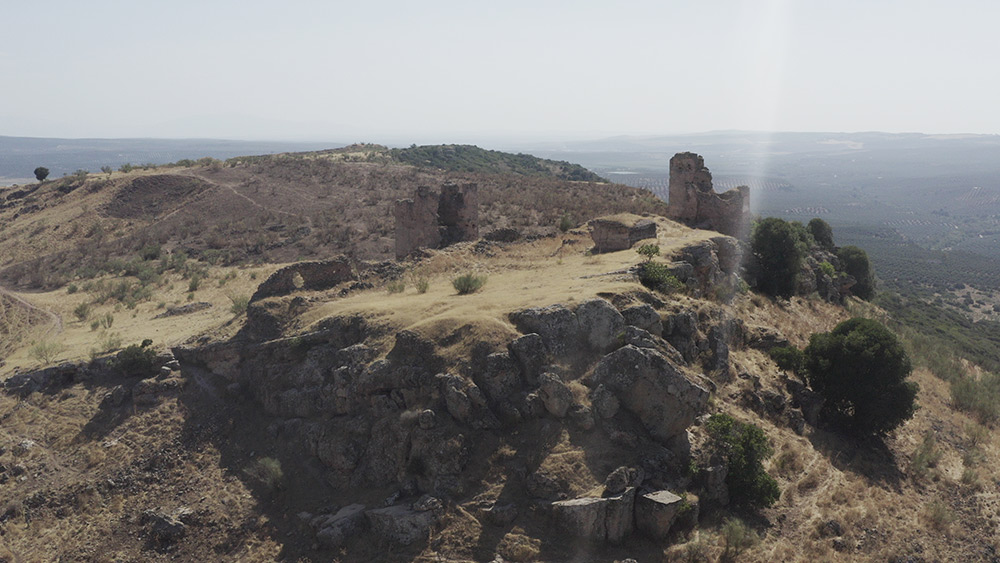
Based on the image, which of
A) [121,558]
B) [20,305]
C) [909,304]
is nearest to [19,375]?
[121,558]

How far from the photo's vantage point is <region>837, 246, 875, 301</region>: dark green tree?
115ft

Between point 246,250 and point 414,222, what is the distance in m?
17.2

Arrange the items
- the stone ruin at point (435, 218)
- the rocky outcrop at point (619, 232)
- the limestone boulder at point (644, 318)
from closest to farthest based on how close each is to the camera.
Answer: the limestone boulder at point (644, 318), the rocky outcrop at point (619, 232), the stone ruin at point (435, 218)

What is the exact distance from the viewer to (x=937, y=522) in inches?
513

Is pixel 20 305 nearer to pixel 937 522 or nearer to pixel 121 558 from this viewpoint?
pixel 121 558

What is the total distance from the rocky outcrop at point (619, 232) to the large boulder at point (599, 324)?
7872 mm

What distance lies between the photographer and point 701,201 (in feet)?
87.5

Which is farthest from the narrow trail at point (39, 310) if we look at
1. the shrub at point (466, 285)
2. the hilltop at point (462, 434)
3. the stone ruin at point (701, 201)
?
the stone ruin at point (701, 201)

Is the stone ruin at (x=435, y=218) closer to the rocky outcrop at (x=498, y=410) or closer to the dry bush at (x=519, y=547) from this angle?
the rocky outcrop at (x=498, y=410)

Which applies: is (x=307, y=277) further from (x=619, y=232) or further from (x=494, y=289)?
(x=619, y=232)

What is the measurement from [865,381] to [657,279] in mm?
5942

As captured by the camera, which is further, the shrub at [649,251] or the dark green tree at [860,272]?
the dark green tree at [860,272]

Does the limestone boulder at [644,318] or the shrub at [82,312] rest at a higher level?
the limestone boulder at [644,318]

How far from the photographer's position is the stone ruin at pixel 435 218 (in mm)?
23922
